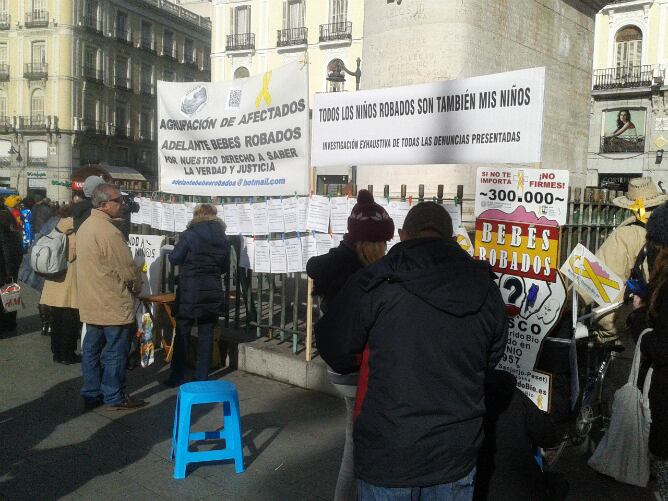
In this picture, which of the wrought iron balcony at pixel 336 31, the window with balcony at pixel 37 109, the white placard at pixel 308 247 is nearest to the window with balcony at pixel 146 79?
the window with balcony at pixel 37 109

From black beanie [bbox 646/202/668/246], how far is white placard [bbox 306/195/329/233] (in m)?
3.20

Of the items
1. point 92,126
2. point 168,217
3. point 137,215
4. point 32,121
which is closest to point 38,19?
point 32,121

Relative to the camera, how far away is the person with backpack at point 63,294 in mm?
6918

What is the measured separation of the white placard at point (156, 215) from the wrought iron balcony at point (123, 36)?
47377mm

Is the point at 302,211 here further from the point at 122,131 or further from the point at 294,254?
the point at 122,131

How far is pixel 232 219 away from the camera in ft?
22.7

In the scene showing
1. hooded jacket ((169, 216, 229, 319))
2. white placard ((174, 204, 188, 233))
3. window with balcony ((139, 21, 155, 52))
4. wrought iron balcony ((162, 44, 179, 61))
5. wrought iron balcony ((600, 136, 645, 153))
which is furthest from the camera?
wrought iron balcony ((162, 44, 179, 61))

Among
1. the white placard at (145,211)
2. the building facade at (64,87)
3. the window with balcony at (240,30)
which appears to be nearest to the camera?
the white placard at (145,211)

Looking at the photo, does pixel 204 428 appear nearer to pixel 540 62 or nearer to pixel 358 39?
pixel 540 62

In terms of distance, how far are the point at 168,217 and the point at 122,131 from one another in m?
47.1

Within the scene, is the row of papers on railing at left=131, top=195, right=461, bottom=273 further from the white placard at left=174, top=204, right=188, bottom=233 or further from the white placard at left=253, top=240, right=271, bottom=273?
the white placard at left=174, top=204, right=188, bottom=233

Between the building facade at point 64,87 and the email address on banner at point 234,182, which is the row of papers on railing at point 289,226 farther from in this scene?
the building facade at point 64,87

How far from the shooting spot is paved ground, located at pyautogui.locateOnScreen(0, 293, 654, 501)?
4.16 m

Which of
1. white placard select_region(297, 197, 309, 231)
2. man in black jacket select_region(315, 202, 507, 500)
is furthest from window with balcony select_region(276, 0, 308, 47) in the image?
man in black jacket select_region(315, 202, 507, 500)
